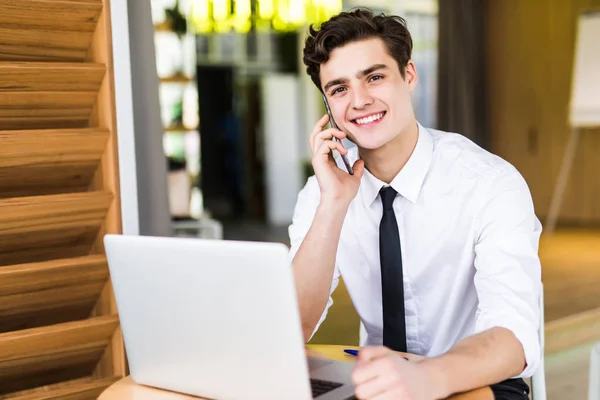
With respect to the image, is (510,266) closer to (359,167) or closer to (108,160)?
(359,167)

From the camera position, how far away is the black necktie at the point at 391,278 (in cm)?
166

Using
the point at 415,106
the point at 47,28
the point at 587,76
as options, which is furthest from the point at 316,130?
the point at 415,106

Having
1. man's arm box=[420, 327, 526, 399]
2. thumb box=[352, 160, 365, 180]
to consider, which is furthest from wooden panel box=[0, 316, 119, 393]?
man's arm box=[420, 327, 526, 399]

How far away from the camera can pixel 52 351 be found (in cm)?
201

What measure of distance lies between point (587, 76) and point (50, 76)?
5.65 meters

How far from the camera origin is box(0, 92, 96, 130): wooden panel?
200 centimetres

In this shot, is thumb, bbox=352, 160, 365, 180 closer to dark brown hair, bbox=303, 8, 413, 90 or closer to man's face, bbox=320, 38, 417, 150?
man's face, bbox=320, 38, 417, 150

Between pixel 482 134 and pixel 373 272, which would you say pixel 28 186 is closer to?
pixel 373 272

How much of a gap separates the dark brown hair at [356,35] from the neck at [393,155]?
0.16 metres

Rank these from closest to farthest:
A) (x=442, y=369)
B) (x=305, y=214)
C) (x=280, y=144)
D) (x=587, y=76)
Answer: (x=442, y=369) < (x=305, y=214) < (x=587, y=76) < (x=280, y=144)

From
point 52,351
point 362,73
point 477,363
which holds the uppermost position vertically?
point 362,73

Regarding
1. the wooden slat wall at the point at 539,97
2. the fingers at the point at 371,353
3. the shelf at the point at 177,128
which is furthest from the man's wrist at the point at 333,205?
the shelf at the point at 177,128

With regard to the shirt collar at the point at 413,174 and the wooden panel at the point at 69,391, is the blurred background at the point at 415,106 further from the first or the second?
the shirt collar at the point at 413,174

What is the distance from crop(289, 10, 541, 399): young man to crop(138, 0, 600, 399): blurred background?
8.02 ft
